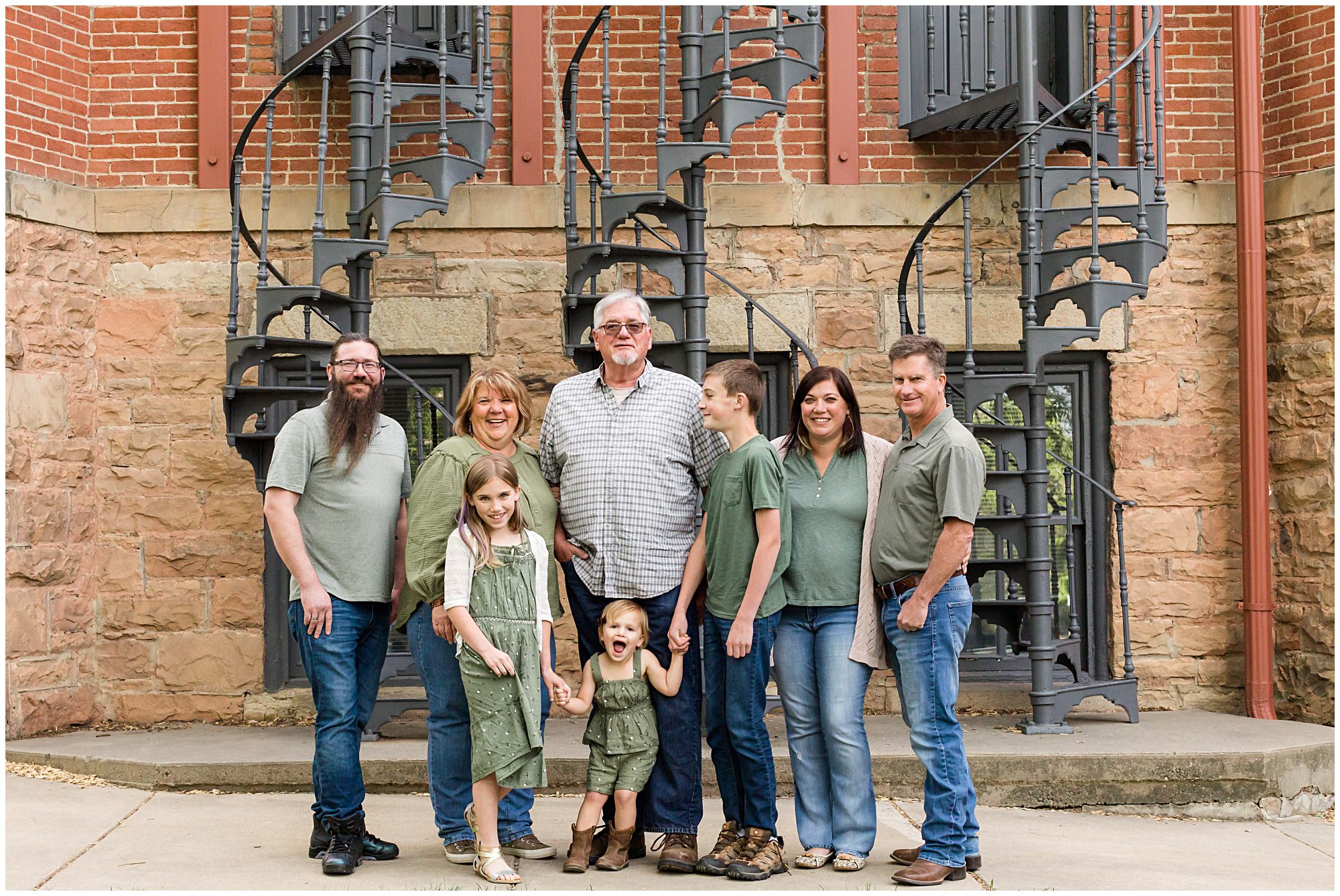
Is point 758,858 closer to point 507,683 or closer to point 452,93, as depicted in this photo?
point 507,683

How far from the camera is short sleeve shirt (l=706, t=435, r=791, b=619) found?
161 inches

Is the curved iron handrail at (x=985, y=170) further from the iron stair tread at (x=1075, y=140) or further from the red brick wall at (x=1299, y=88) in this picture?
the red brick wall at (x=1299, y=88)

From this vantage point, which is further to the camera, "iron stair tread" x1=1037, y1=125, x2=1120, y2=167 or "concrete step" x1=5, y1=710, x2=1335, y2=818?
"iron stair tread" x1=1037, y1=125, x2=1120, y2=167

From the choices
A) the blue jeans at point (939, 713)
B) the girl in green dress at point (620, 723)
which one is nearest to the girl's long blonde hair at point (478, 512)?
the girl in green dress at point (620, 723)

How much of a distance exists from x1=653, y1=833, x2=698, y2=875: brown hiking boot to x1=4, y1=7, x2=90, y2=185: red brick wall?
533 centimetres

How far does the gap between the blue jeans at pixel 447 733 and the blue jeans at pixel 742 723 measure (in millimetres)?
591

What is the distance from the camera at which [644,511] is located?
4.19 m

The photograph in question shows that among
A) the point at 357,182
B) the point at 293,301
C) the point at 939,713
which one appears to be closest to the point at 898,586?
the point at 939,713

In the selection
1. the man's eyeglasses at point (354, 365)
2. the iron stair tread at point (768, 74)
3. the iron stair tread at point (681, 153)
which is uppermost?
the iron stair tread at point (768, 74)

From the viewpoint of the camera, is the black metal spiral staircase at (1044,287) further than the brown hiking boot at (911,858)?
Yes

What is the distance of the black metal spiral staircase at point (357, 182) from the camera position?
19.8 feet

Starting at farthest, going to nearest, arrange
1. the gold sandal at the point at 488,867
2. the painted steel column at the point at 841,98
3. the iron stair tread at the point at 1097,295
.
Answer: the painted steel column at the point at 841,98 < the iron stair tread at the point at 1097,295 < the gold sandal at the point at 488,867

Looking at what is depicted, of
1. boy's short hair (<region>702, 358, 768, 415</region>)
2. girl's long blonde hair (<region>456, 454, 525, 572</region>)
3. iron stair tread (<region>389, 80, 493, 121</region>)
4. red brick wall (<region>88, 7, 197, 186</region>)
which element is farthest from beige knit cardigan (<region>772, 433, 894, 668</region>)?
red brick wall (<region>88, 7, 197, 186</region>)

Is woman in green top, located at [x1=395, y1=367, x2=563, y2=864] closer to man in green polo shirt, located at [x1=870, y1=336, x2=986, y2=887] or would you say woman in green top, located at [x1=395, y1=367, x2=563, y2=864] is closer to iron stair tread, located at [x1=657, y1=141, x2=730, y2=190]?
man in green polo shirt, located at [x1=870, y1=336, x2=986, y2=887]
